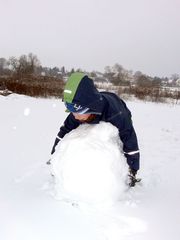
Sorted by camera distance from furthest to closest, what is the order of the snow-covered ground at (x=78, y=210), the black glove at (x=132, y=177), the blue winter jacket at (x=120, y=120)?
1. the black glove at (x=132, y=177)
2. the blue winter jacket at (x=120, y=120)
3. the snow-covered ground at (x=78, y=210)

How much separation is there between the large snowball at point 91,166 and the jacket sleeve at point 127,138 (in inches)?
1.9

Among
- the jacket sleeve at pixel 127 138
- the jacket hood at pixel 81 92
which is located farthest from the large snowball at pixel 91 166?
the jacket hood at pixel 81 92

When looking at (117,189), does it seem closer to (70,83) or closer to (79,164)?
(79,164)

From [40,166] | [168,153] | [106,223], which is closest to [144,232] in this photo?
[106,223]

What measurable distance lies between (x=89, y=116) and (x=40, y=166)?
1.21 meters

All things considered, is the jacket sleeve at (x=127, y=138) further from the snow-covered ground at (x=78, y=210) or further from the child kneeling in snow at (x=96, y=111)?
the snow-covered ground at (x=78, y=210)

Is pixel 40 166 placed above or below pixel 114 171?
below

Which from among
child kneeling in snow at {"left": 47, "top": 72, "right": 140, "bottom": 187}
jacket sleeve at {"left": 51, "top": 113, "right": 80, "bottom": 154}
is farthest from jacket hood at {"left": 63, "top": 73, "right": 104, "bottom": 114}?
jacket sleeve at {"left": 51, "top": 113, "right": 80, "bottom": 154}

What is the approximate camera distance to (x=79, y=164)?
92.6 inches

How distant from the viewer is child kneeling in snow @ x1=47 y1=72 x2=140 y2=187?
7.57ft

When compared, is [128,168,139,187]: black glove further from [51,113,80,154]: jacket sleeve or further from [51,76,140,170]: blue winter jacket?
[51,113,80,154]: jacket sleeve

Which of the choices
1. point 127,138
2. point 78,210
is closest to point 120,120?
point 127,138

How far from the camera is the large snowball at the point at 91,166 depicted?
2.31 metres

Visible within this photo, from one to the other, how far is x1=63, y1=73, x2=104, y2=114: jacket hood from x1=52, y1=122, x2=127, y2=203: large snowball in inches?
9.9
